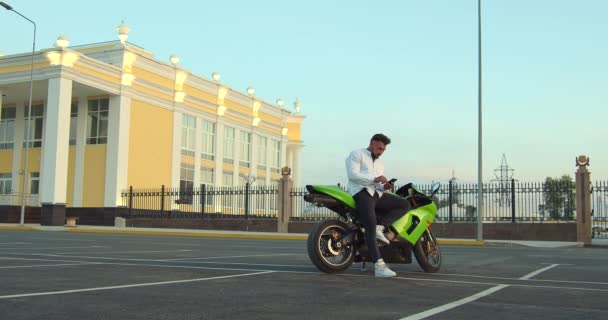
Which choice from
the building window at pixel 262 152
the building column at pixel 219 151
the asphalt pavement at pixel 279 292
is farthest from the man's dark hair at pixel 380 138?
the building window at pixel 262 152

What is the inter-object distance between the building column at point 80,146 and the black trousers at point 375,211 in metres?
34.0

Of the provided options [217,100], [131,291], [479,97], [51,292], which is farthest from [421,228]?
[217,100]

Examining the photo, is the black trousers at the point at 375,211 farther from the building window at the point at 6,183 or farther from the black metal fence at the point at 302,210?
the building window at the point at 6,183

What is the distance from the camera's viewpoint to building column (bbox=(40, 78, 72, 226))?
3394 centimetres

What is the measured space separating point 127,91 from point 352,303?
35504 millimetres

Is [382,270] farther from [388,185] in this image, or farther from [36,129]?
[36,129]

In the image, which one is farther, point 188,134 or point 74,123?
point 188,134

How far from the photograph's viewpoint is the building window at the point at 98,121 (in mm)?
39188

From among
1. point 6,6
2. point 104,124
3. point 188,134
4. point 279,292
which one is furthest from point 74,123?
point 279,292

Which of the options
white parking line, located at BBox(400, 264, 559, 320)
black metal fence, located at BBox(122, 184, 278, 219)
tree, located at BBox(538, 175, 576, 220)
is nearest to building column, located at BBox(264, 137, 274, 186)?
black metal fence, located at BBox(122, 184, 278, 219)

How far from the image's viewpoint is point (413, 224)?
7742 millimetres

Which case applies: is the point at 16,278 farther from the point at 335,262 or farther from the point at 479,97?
the point at 479,97

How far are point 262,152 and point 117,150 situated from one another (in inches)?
724

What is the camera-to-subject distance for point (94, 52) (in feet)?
128
